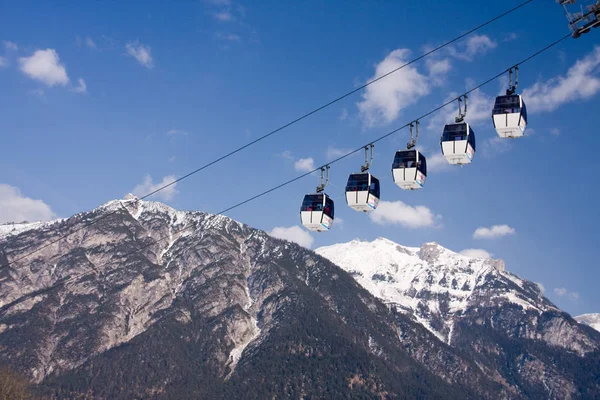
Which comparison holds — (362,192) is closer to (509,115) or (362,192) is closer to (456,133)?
(456,133)

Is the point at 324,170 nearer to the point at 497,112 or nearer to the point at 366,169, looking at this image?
the point at 366,169

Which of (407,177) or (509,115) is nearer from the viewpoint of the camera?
(509,115)

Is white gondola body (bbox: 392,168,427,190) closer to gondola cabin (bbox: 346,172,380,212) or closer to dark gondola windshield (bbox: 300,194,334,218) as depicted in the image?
gondola cabin (bbox: 346,172,380,212)

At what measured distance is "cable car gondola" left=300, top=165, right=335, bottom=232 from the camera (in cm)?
5412

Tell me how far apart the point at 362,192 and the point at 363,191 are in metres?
0.10

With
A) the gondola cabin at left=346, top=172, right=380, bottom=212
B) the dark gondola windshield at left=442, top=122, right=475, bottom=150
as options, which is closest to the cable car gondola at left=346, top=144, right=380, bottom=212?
the gondola cabin at left=346, top=172, right=380, bottom=212

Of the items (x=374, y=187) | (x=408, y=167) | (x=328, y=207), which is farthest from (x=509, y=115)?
(x=328, y=207)

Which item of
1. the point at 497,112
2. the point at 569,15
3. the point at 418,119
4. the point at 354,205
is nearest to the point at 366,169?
the point at 354,205

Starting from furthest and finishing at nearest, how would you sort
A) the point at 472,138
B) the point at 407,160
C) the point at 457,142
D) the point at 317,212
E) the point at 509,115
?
the point at 317,212 → the point at 407,160 → the point at 472,138 → the point at 457,142 → the point at 509,115

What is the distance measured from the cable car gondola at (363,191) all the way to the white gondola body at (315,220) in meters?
3.28

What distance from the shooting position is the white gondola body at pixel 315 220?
2131 inches

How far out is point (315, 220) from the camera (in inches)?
2137

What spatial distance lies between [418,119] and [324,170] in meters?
9.06

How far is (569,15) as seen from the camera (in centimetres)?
3950
